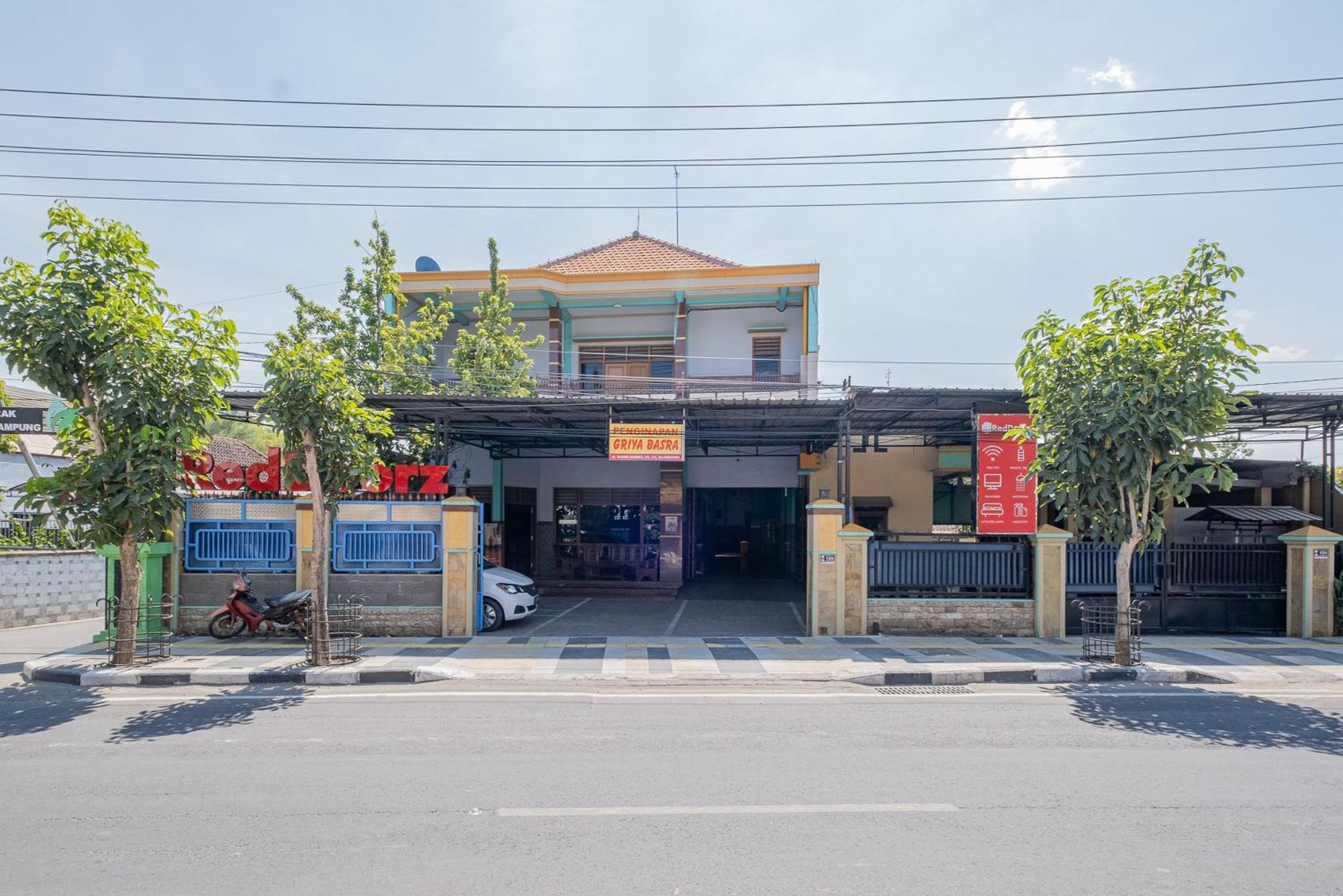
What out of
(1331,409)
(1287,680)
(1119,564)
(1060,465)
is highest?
(1331,409)

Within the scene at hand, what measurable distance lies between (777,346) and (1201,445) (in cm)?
1307

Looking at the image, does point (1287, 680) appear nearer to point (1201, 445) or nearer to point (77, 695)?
point (1201, 445)

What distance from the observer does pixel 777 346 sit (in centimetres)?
2188

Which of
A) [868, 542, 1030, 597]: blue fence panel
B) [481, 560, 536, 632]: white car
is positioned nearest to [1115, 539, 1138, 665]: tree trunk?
[868, 542, 1030, 597]: blue fence panel

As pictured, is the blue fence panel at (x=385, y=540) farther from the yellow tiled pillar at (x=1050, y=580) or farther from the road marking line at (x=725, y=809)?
the yellow tiled pillar at (x=1050, y=580)

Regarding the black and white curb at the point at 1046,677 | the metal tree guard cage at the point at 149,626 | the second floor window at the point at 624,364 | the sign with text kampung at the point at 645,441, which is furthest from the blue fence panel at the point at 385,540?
the second floor window at the point at 624,364

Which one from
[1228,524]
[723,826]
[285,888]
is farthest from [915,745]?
[1228,524]

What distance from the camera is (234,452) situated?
29031 millimetres

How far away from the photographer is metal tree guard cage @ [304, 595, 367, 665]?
10.3 meters

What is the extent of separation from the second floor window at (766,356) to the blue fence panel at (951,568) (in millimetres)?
9229

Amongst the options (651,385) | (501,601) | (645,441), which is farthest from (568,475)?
(501,601)

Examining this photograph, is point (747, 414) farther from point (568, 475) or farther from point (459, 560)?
point (568, 475)

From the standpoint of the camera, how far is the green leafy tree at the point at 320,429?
9.64 metres

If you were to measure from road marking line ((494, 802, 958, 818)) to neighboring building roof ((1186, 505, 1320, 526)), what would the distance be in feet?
41.7
